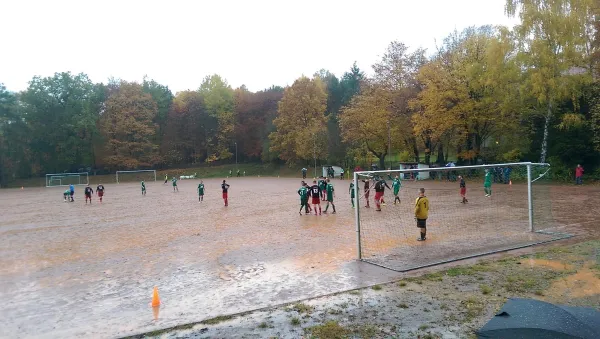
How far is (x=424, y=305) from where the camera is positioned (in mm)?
7227

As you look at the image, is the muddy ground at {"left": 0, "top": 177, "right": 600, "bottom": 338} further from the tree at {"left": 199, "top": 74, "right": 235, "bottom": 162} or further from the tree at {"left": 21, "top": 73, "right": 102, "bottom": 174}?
the tree at {"left": 199, "top": 74, "right": 235, "bottom": 162}

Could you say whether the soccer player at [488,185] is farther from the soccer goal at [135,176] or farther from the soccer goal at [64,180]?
the soccer goal at [135,176]

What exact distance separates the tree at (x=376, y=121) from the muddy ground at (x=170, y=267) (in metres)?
25.5

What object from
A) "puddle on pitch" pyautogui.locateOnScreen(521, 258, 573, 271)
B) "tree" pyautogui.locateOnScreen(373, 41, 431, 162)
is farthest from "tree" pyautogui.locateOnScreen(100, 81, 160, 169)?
"puddle on pitch" pyautogui.locateOnScreen(521, 258, 573, 271)

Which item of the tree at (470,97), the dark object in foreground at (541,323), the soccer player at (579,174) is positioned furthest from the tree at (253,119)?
the dark object in foreground at (541,323)

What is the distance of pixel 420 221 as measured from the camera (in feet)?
41.9

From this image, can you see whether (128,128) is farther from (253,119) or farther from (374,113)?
(374,113)

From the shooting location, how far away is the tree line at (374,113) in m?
30.8

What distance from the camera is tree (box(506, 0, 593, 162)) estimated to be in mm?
29989

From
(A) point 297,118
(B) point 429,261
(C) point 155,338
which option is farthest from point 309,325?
(A) point 297,118

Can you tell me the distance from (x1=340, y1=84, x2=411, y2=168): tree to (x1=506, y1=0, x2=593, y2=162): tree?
14.7 meters

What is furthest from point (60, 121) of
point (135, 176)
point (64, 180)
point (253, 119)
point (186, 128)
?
point (253, 119)

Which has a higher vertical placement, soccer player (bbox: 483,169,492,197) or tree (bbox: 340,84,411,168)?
tree (bbox: 340,84,411,168)

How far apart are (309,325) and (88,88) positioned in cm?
7645
